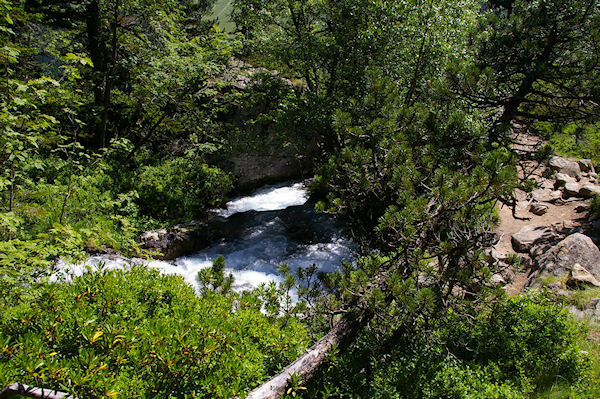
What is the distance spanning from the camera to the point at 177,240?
29.4ft

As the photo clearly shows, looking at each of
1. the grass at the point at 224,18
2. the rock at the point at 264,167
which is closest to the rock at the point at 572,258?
the rock at the point at 264,167

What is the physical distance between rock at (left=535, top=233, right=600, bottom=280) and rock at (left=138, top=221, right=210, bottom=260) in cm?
855

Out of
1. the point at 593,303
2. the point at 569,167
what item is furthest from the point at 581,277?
the point at 569,167

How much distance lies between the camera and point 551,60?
4.35 m

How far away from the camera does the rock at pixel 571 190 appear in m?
8.81

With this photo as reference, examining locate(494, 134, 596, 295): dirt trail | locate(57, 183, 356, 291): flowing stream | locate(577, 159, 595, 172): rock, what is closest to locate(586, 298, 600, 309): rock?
locate(494, 134, 596, 295): dirt trail

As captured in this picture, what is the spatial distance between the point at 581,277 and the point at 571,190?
4.59 meters

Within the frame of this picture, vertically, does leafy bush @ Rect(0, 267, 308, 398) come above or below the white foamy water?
above

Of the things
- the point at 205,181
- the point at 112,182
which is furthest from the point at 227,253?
the point at 112,182

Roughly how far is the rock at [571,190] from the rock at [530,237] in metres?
2.12

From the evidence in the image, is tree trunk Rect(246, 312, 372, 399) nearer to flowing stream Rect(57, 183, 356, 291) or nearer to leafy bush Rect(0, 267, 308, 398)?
leafy bush Rect(0, 267, 308, 398)

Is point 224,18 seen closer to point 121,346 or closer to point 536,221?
point 536,221

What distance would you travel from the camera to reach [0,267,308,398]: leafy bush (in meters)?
2.14

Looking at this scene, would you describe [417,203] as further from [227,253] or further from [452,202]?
[227,253]
